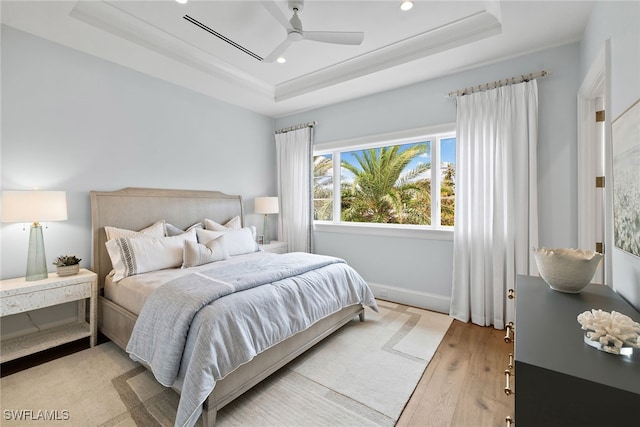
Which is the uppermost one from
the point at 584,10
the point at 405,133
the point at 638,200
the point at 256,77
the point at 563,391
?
the point at 256,77

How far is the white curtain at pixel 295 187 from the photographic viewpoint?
14.1 ft

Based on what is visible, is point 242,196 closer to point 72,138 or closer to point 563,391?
point 72,138

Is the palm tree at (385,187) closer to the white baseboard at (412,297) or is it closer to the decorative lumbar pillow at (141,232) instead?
the white baseboard at (412,297)

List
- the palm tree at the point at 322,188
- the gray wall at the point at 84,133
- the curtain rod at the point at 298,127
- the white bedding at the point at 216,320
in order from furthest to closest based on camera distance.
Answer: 1. the palm tree at the point at 322,188
2. the curtain rod at the point at 298,127
3. the gray wall at the point at 84,133
4. the white bedding at the point at 216,320

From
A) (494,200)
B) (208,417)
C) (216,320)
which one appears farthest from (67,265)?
(494,200)

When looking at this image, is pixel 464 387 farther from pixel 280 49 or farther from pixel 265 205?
pixel 265 205

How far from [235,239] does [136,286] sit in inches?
48.8

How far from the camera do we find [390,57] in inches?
117

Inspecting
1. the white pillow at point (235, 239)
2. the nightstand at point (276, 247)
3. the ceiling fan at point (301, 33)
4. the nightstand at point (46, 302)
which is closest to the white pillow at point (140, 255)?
the nightstand at point (46, 302)

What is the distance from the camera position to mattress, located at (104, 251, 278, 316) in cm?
219

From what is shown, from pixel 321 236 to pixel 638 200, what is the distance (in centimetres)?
337

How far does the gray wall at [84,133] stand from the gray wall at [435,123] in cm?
164

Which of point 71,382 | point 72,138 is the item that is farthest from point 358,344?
point 72,138

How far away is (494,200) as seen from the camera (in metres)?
2.83
